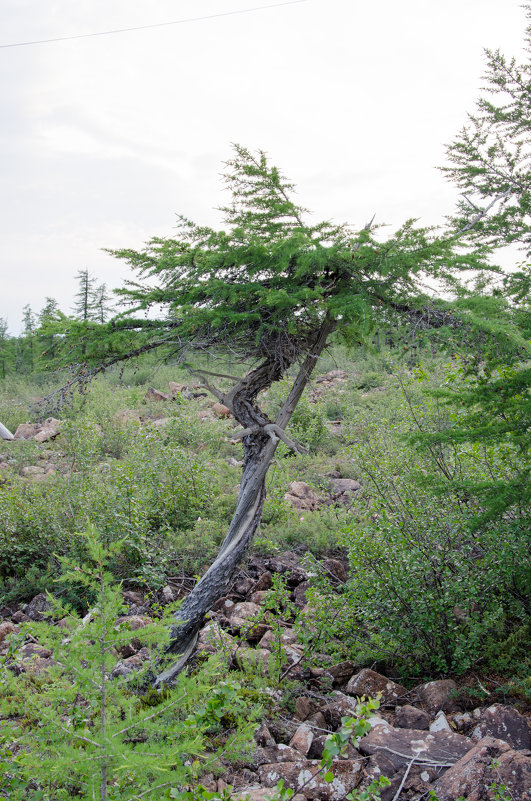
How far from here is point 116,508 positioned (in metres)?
5.46

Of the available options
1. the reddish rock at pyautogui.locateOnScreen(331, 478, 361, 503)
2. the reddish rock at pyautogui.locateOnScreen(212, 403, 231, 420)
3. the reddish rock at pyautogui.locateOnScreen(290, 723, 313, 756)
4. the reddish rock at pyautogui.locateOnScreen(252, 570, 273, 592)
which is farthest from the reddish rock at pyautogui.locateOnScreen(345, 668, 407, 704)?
the reddish rock at pyautogui.locateOnScreen(212, 403, 231, 420)

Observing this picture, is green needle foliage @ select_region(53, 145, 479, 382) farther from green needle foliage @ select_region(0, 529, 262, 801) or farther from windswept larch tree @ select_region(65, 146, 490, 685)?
green needle foliage @ select_region(0, 529, 262, 801)

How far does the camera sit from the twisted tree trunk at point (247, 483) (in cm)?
396

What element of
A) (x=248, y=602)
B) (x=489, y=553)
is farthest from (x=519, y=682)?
(x=248, y=602)

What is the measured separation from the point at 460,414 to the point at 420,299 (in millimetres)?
1052

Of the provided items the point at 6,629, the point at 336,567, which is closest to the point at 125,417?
the point at 6,629

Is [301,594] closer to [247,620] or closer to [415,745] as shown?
[247,620]

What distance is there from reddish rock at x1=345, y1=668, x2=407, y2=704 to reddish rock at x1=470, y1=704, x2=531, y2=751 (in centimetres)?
69

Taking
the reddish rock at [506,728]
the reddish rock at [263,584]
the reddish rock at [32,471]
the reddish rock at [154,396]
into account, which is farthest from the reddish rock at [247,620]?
the reddish rock at [154,396]

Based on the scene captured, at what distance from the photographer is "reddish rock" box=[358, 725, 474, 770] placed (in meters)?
2.65

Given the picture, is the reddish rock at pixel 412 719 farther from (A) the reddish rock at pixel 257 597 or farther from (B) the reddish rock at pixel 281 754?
(A) the reddish rock at pixel 257 597

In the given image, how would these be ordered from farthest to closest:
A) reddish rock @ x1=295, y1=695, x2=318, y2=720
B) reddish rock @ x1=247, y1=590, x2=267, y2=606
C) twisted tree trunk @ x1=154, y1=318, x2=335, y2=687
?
reddish rock @ x1=247, y1=590, x2=267, y2=606, twisted tree trunk @ x1=154, y1=318, x2=335, y2=687, reddish rock @ x1=295, y1=695, x2=318, y2=720

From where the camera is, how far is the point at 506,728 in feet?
9.02

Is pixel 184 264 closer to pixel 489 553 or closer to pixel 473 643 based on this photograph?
pixel 489 553
